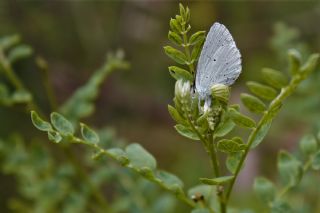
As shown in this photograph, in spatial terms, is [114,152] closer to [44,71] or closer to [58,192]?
[44,71]

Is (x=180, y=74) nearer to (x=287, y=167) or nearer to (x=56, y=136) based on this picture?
(x=56, y=136)

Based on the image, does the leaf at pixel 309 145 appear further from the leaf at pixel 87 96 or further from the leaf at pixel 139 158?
the leaf at pixel 87 96

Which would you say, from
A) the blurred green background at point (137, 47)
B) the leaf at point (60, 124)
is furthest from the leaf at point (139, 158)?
the blurred green background at point (137, 47)

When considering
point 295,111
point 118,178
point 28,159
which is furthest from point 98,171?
point 295,111

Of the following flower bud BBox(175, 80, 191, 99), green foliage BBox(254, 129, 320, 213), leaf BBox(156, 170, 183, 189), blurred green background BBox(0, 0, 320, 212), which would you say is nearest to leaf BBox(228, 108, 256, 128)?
flower bud BBox(175, 80, 191, 99)

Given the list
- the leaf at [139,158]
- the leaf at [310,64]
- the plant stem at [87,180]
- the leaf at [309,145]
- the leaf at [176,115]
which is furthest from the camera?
the plant stem at [87,180]

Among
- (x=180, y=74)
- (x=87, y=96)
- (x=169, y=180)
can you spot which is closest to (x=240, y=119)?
(x=180, y=74)
